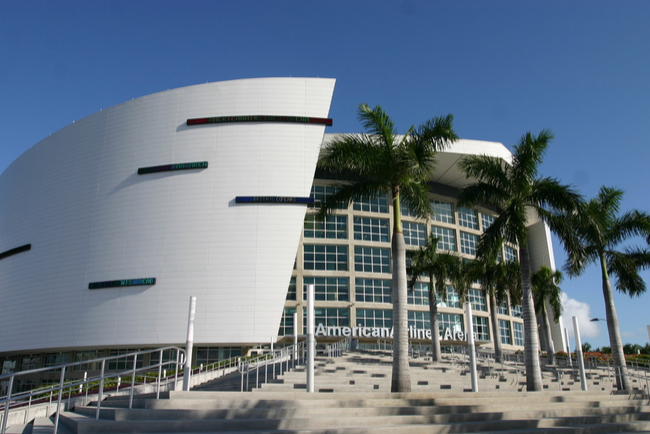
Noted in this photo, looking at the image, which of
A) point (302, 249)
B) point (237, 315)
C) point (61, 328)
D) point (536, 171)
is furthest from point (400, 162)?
point (61, 328)

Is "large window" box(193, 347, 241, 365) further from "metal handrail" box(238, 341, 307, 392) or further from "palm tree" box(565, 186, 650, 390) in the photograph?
"palm tree" box(565, 186, 650, 390)

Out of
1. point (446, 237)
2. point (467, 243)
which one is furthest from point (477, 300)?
point (446, 237)

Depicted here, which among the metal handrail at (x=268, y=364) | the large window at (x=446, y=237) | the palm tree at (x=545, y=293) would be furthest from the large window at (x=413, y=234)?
the metal handrail at (x=268, y=364)

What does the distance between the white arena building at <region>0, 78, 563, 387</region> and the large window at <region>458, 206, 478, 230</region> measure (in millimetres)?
7305

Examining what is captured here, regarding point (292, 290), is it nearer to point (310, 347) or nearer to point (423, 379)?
point (423, 379)

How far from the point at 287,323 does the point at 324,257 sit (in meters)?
6.84

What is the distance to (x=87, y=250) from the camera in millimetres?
43625

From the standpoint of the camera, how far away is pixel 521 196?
66.2ft

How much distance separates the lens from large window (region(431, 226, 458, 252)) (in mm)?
52000

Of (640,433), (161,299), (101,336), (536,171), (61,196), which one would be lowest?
(640,433)

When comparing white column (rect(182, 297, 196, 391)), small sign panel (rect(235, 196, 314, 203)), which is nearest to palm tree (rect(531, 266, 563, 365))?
small sign panel (rect(235, 196, 314, 203))

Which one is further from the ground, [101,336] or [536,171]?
[536,171]

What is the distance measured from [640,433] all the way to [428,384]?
10.6 m

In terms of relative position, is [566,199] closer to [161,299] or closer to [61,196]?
[161,299]
